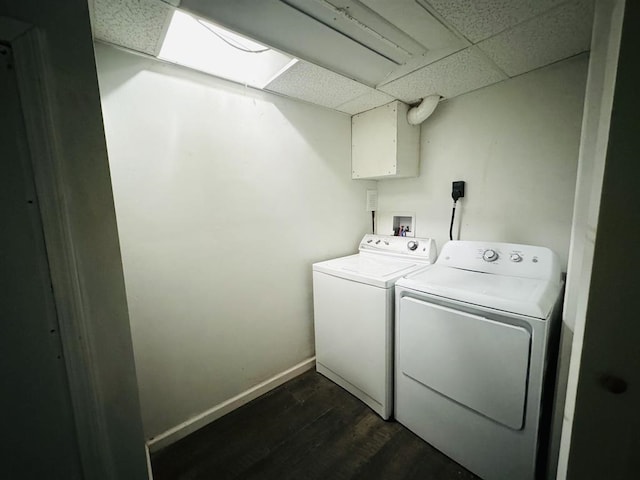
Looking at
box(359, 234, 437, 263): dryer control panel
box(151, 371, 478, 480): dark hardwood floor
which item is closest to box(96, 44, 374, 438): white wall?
box(151, 371, 478, 480): dark hardwood floor

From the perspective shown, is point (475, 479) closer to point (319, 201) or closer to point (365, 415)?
point (365, 415)

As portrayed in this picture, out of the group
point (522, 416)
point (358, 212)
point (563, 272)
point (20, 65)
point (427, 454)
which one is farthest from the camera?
point (358, 212)

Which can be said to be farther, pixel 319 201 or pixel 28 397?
pixel 319 201

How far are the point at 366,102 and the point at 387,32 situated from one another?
760 millimetres

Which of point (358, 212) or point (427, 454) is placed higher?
point (358, 212)

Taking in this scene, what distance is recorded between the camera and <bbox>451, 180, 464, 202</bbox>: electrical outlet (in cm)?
176

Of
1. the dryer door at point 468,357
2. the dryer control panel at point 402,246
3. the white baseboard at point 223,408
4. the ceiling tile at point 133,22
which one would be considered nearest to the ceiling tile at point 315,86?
the ceiling tile at point 133,22

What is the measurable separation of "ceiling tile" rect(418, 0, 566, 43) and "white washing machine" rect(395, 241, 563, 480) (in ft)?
3.64

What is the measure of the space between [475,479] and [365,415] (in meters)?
0.60

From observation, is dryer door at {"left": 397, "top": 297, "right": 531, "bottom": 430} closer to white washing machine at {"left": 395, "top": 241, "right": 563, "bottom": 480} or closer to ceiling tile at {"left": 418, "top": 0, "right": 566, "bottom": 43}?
white washing machine at {"left": 395, "top": 241, "right": 563, "bottom": 480}

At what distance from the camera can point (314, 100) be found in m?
1.78

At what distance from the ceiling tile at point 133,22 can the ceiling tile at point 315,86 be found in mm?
598

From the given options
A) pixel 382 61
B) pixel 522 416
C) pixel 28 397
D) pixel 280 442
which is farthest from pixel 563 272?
pixel 28 397

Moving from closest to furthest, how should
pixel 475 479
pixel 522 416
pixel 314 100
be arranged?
pixel 522 416 < pixel 475 479 < pixel 314 100
